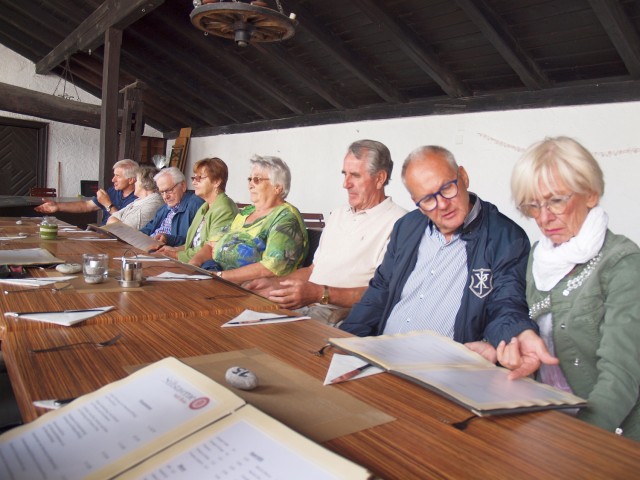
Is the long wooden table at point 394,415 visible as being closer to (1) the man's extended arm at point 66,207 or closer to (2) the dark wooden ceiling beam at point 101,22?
(1) the man's extended arm at point 66,207

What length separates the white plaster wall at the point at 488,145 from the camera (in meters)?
4.33

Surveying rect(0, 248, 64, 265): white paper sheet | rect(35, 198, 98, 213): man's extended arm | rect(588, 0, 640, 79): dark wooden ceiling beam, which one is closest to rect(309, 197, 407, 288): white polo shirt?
rect(0, 248, 64, 265): white paper sheet

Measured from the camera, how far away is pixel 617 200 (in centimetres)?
435

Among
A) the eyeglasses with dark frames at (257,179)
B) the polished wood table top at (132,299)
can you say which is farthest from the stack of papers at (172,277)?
the eyeglasses with dark frames at (257,179)

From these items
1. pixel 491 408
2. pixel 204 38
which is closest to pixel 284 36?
pixel 491 408

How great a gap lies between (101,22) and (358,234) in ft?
19.9

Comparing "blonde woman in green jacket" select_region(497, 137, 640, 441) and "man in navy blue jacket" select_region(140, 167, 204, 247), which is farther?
"man in navy blue jacket" select_region(140, 167, 204, 247)

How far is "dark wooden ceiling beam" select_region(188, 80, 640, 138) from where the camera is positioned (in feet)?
14.6

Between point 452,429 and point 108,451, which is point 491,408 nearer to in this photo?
point 452,429

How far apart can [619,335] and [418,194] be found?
82cm

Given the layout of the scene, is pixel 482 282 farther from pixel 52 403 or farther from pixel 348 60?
pixel 348 60

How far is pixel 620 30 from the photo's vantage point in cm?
378

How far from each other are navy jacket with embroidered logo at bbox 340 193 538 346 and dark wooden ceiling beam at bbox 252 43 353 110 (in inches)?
195

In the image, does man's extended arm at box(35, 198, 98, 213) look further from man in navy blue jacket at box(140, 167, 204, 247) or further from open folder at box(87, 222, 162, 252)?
open folder at box(87, 222, 162, 252)
